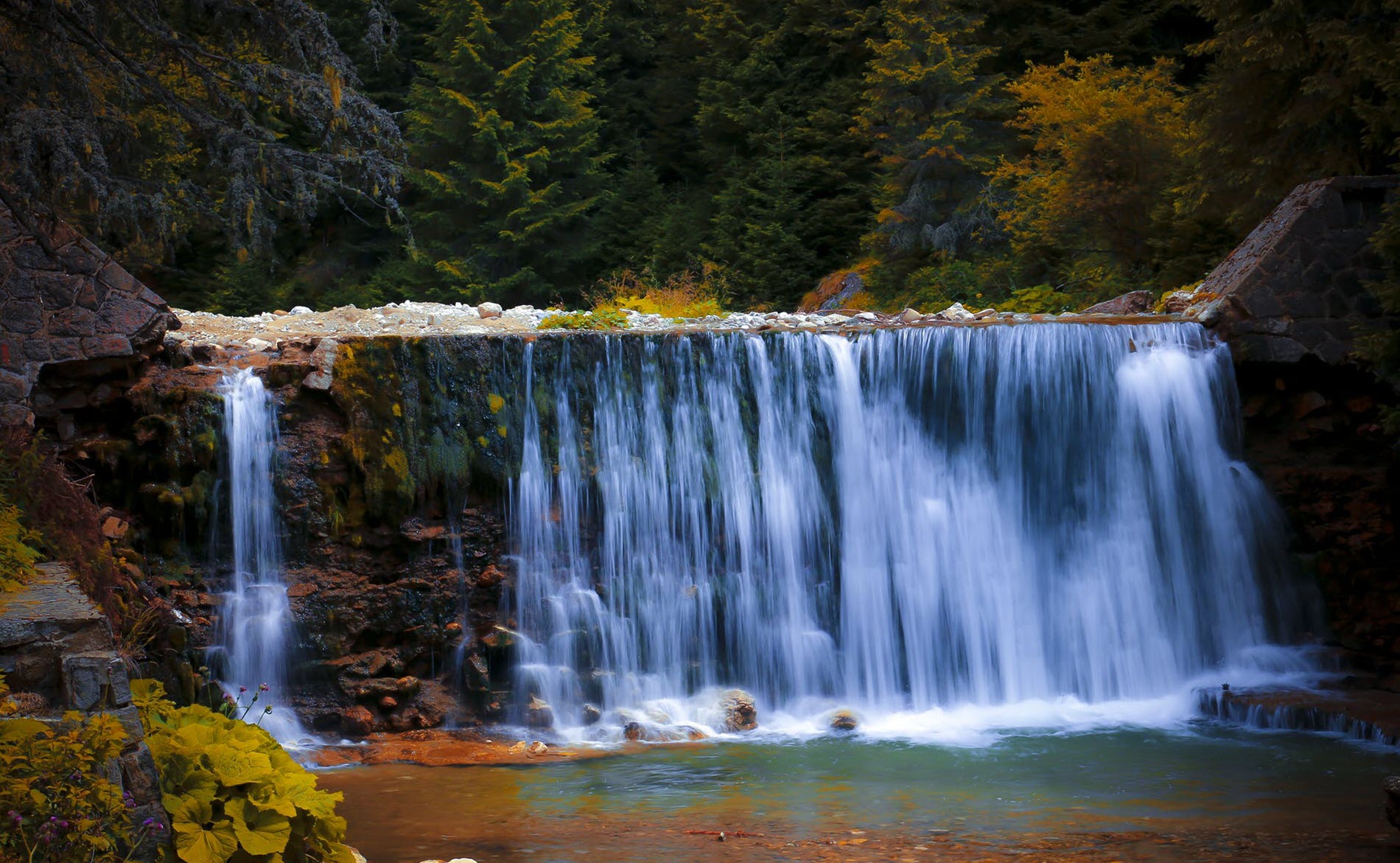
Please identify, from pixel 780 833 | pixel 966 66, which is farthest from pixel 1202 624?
pixel 966 66

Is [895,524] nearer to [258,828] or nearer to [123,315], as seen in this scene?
[123,315]

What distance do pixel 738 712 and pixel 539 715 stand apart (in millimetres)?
1584

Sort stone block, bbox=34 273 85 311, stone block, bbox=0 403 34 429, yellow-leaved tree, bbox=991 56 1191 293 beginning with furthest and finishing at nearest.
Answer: yellow-leaved tree, bbox=991 56 1191 293
stone block, bbox=34 273 85 311
stone block, bbox=0 403 34 429

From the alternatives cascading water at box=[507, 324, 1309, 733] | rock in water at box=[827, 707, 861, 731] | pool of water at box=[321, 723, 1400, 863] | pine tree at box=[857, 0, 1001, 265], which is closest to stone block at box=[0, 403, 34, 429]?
pool of water at box=[321, 723, 1400, 863]

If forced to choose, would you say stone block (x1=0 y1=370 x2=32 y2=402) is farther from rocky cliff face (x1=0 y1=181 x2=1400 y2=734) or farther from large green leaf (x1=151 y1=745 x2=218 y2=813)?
large green leaf (x1=151 y1=745 x2=218 y2=813)

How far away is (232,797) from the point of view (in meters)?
4.67

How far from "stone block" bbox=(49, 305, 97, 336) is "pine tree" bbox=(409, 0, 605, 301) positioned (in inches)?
621

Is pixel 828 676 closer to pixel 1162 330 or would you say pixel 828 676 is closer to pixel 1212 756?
pixel 1212 756

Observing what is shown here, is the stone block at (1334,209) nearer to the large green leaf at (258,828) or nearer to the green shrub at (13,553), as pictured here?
the large green leaf at (258,828)

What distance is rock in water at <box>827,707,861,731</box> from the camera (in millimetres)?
9597

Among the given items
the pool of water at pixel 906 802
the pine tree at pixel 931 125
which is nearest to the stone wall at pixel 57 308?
the pool of water at pixel 906 802

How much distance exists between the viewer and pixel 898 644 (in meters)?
10.5

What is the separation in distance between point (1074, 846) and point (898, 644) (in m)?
4.20

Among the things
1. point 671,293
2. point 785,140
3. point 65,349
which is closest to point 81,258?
point 65,349
